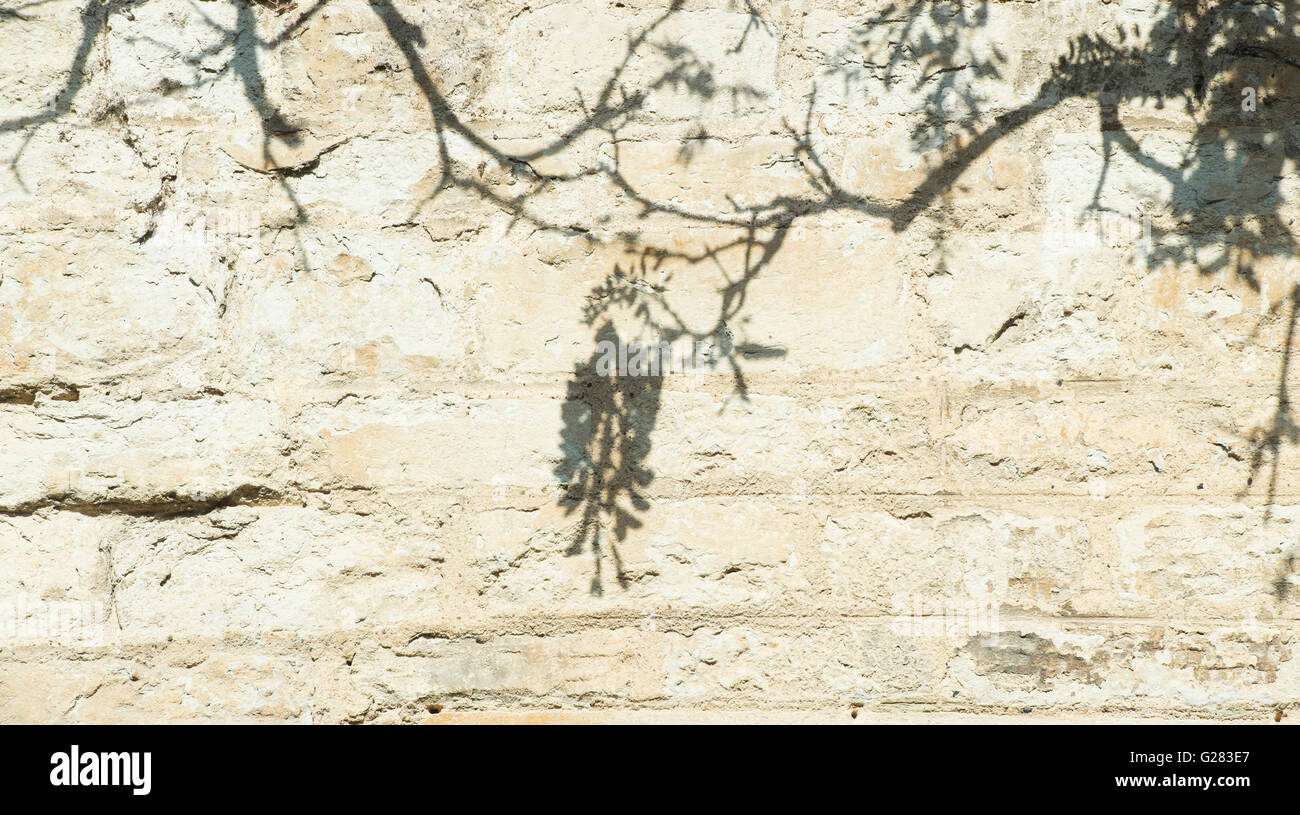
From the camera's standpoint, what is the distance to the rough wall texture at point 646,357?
168 centimetres

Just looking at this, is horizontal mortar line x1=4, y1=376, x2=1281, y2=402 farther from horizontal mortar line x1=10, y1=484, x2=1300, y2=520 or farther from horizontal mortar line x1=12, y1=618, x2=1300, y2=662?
horizontal mortar line x1=12, y1=618, x2=1300, y2=662

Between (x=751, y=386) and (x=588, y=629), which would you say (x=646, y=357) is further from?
(x=588, y=629)

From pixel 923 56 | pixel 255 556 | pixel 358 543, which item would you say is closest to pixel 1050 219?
pixel 923 56

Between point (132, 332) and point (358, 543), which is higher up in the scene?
point (132, 332)

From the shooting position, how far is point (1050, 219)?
5.61 ft

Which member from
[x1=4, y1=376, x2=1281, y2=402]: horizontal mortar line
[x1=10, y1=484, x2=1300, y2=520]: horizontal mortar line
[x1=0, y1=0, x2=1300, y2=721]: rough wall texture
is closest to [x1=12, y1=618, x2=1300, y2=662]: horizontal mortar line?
[x1=0, y1=0, x2=1300, y2=721]: rough wall texture

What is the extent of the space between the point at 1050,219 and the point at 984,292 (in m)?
0.18

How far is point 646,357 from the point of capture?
1.71 metres

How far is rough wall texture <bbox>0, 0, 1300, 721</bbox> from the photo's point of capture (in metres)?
1.68

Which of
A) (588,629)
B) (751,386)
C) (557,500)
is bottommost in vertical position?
(588,629)

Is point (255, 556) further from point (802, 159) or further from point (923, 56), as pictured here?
point (923, 56)

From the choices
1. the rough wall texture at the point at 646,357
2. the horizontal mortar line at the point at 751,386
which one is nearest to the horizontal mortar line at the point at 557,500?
the rough wall texture at the point at 646,357

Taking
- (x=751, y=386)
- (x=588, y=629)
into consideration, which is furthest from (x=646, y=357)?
(x=588, y=629)

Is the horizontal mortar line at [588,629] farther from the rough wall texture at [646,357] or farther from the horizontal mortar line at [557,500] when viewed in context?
the horizontal mortar line at [557,500]
